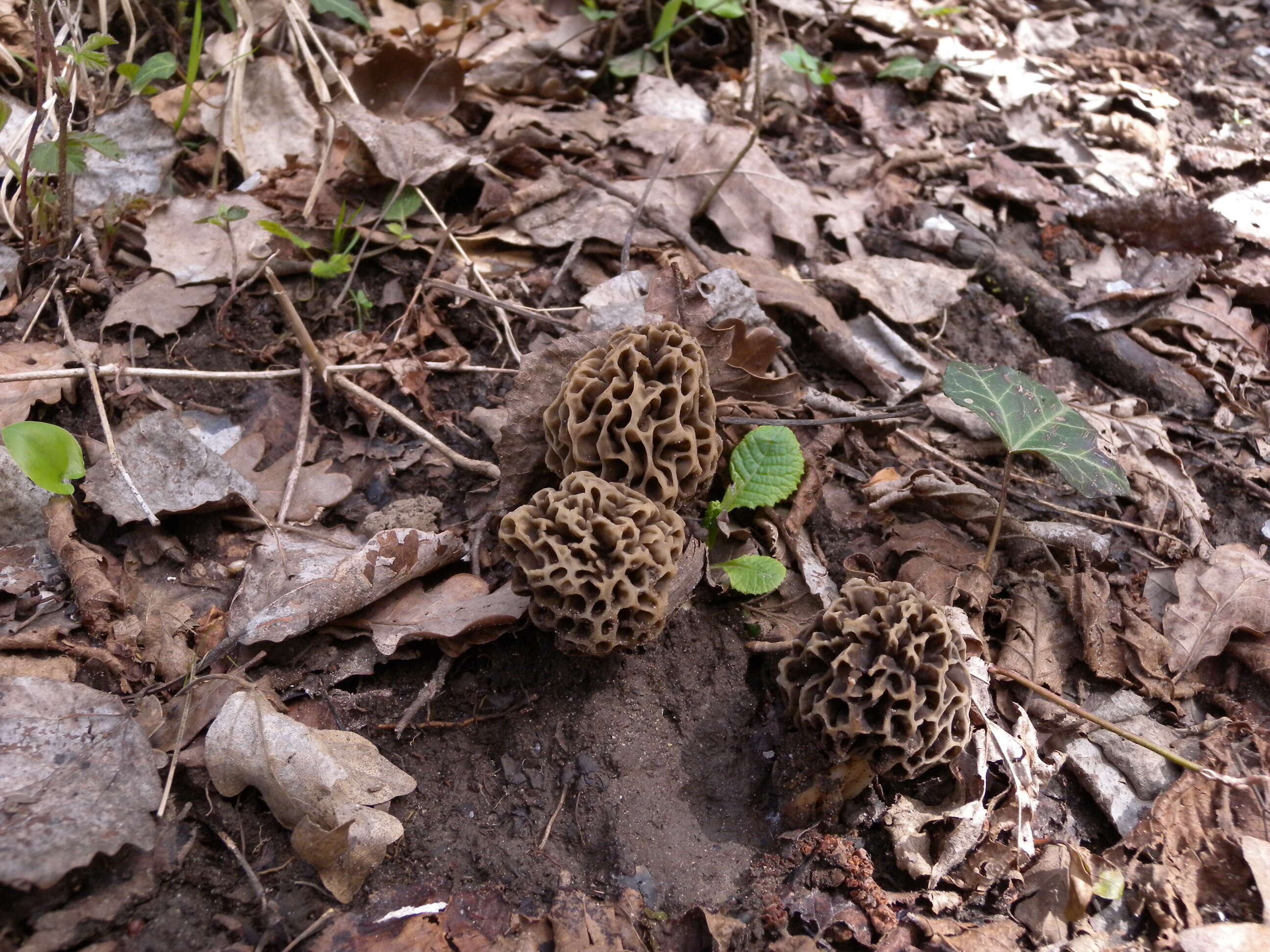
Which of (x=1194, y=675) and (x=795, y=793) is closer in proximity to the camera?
(x=795, y=793)

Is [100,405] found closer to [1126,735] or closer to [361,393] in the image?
[361,393]

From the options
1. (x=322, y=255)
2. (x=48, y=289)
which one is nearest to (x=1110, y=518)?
(x=322, y=255)

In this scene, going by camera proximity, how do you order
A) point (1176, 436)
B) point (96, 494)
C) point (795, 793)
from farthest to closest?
1. point (1176, 436)
2. point (96, 494)
3. point (795, 793)

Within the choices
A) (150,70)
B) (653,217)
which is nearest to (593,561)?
(653,217)

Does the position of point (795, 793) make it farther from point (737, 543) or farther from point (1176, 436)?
point (1176, 436)

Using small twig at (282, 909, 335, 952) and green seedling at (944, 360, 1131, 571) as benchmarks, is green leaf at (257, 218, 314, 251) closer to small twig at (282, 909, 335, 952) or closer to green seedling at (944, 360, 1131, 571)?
small twig at (282, 909, 335, 952)

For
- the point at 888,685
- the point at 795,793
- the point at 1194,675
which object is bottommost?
the point at 795,793
